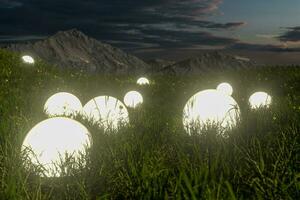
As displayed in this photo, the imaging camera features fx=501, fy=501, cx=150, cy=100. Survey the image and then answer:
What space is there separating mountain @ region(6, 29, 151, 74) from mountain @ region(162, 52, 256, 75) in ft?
23.3

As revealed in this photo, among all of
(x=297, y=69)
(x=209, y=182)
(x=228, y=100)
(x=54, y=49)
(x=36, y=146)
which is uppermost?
(x=54, y=49)

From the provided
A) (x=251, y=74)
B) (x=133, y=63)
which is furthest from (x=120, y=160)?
(x=133, y=63)

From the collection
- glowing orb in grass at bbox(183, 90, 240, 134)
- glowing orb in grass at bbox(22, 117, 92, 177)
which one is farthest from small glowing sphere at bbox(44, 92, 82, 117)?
glowing orb in grass at bbox(22, 117, 92, 177)

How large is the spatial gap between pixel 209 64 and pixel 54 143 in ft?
241

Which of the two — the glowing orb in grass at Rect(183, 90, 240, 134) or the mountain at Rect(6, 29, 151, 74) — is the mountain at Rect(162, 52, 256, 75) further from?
the glowing orb in grass at Rect(183, 90, 240, 134)

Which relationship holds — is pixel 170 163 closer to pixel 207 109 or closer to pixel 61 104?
pixel 207 109

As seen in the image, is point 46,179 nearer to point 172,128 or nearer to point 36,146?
point 36,146

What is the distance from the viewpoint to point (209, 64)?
78188 millimetres

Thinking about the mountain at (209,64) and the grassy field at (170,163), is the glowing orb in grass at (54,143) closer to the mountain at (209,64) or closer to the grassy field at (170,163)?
the grassy field at (170,163)

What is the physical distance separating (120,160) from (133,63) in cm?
8195

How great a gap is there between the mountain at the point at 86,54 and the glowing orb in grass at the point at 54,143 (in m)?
59.2

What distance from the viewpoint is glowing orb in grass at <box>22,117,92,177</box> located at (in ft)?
18.7

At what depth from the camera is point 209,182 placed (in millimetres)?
4648

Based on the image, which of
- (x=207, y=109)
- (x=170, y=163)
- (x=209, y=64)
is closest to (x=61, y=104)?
(x=207, y=109)
